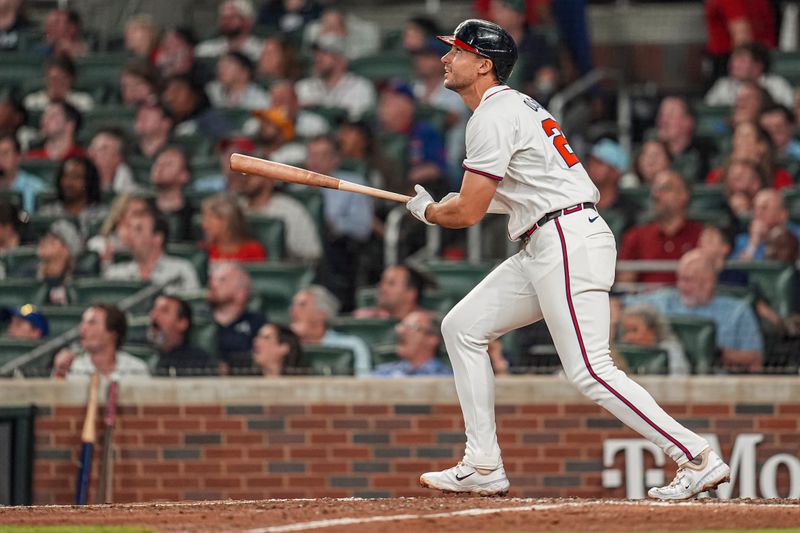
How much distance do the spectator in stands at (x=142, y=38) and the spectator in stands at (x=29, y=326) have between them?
152 inches

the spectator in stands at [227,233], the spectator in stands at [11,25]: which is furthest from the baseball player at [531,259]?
the spectator in stands at [11,25]

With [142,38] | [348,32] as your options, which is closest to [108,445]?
[142,38]

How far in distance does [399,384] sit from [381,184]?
234cm

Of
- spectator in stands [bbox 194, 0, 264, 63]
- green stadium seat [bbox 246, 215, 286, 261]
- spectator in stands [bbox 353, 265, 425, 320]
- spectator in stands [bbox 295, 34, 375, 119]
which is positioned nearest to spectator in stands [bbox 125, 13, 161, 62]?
spectator in stands [bbox 194, 0, 264, 63]

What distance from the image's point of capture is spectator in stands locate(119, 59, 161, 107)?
35.9 ft

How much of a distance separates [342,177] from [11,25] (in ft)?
13.6

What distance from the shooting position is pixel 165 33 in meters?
11.7

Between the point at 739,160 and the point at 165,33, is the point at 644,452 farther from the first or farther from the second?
the point at 165,33

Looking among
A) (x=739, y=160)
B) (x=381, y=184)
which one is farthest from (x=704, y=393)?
(x=381, y=184)

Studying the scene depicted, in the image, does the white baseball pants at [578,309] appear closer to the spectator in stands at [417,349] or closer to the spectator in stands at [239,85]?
the spectator in stands at [417,349]

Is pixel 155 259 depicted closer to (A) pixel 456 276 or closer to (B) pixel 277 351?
(B) pixel 277 351

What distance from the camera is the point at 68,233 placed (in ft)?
30.3

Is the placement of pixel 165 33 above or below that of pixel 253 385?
above

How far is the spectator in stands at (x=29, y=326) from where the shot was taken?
810cm
